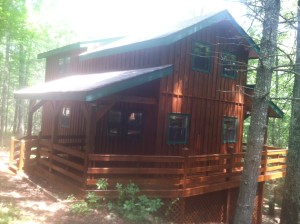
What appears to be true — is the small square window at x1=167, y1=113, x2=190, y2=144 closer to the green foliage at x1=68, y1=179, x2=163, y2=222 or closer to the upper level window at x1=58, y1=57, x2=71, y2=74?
the green foliage at x1=68, y1=179, x2=163, y2=222

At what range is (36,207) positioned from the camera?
8500 millimetres

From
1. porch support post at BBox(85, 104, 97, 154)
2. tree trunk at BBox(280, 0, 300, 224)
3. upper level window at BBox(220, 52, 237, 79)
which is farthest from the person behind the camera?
upper level window at BBox(220, 52, 237, 79)

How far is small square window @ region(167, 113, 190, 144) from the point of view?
37.5 feet

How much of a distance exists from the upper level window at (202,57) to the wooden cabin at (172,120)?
0.04 meters

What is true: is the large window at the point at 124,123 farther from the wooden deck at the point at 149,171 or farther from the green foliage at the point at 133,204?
the green foliage at the point at 133,204

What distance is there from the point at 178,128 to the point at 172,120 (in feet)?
1.42

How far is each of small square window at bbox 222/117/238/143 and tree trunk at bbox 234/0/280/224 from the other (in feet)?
18.0

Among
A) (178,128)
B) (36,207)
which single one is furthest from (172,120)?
(36,207)

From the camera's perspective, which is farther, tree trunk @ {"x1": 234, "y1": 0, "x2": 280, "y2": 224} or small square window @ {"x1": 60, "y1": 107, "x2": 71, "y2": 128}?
small square window @ {"x1": 60, "y1": 107, "x2": 71, "y2": 128}

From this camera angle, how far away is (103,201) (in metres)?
8.70

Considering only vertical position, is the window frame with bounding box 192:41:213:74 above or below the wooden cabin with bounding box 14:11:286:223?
above

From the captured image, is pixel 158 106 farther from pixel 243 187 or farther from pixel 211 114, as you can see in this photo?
pixel 243 187

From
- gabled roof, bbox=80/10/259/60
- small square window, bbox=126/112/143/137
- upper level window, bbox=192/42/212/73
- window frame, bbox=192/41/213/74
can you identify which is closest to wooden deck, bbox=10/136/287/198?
small square window, bbox=126/112/143/137

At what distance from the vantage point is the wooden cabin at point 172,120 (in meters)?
9.46
